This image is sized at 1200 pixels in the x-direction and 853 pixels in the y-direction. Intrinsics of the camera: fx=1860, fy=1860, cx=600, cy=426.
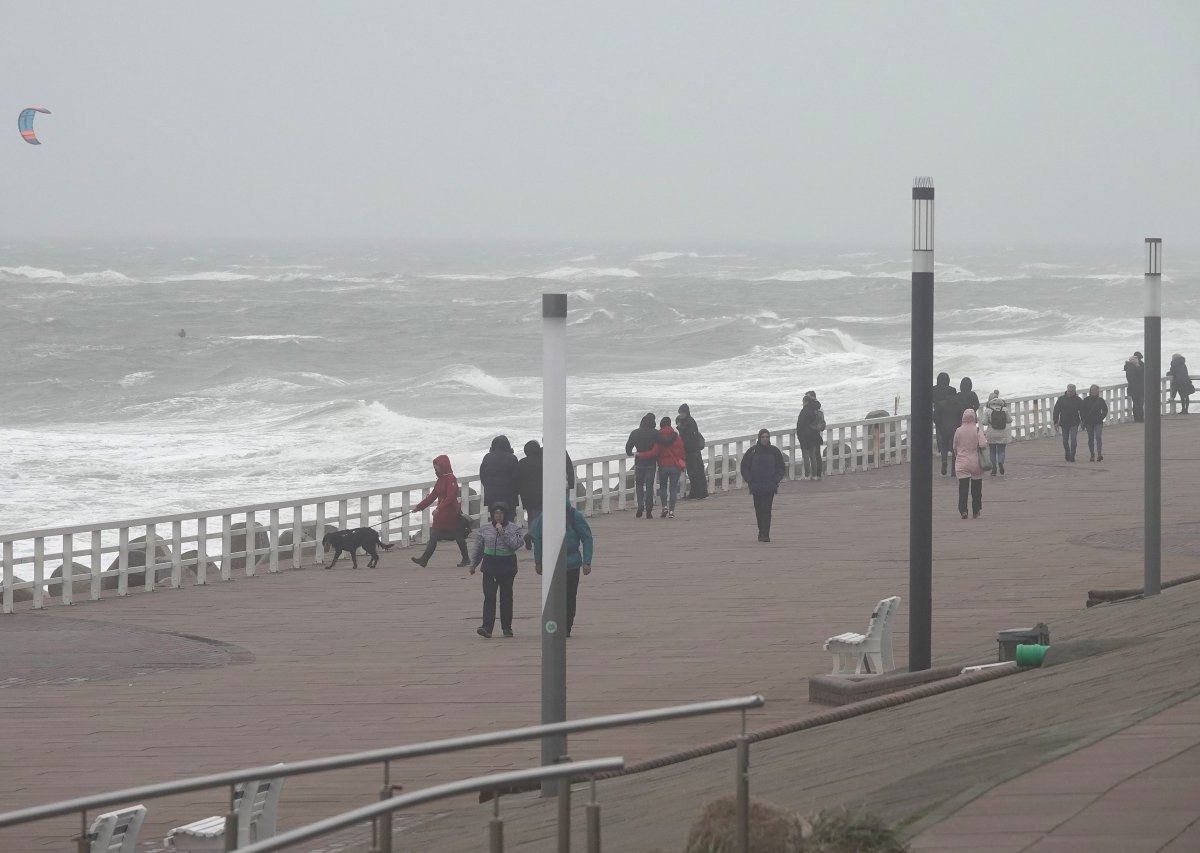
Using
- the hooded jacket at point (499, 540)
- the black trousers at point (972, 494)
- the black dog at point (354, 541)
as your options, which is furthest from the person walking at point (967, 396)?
the hooded jacket at point (499, 540)

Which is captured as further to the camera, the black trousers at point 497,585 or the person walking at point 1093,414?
the person walking at point 1093,414

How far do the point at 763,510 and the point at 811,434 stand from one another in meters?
7.66

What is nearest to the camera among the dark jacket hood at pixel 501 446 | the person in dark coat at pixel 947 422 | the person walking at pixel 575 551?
the person walking at pixel 575 551

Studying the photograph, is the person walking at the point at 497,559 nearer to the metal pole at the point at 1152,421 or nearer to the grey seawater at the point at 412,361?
the metal pole at the point at 1152,421

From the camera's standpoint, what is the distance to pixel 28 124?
43562mm

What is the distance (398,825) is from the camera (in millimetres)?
8703

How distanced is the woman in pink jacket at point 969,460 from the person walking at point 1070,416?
23.7 feet

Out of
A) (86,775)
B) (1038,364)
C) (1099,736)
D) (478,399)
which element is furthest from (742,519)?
(1038,364)

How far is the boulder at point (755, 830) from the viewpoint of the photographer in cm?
561

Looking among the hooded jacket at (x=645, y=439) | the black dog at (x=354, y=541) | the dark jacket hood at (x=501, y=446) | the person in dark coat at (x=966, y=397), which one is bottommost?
the black dog at (x=354, y=541)

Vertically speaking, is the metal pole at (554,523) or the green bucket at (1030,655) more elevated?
the metal pole at (554,523)

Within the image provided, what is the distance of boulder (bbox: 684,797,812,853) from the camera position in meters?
5.61

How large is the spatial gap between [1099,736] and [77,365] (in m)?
72.7

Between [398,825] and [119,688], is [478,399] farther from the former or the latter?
[398,825]
